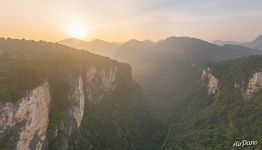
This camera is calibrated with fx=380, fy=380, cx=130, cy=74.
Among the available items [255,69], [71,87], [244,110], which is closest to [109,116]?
[71,87]

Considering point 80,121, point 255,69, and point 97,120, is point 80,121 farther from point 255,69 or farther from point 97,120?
point 255,69

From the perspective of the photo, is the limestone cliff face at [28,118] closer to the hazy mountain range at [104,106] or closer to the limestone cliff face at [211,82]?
the hazy mountain range at [104,106]

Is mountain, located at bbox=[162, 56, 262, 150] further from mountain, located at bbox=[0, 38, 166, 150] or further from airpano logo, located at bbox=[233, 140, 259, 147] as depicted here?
mountain, located at bbox=[0, 38, 166, 150]

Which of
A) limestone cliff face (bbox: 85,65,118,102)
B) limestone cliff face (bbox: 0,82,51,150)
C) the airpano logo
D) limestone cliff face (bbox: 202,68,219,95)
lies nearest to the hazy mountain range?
limestone cliff face (bbox: 0,82,51,150)

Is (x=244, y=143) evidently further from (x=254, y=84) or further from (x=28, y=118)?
(x=28, y=118)

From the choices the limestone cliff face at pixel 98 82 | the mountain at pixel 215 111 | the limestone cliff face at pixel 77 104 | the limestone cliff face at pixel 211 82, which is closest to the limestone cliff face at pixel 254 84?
the mountain at pixel 215 111
